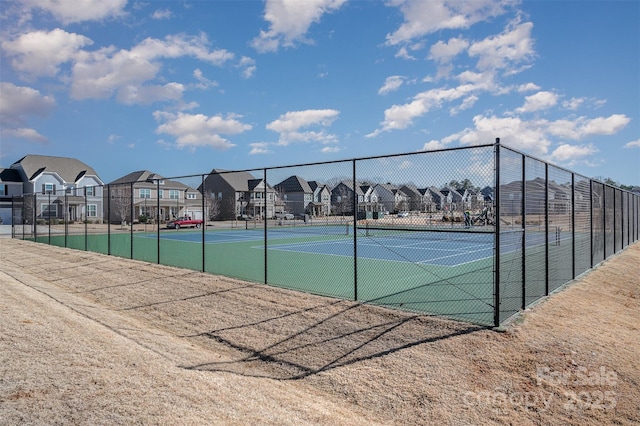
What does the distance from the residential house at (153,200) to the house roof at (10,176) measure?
36.5 feet

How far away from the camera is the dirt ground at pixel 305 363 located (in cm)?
352

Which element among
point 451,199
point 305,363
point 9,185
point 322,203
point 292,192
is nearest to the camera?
point 305,363

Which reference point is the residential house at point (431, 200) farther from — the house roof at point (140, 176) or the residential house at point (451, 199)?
the house roof at point (140, 176)

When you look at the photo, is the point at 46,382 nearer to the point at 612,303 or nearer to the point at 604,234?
the point at 612,303

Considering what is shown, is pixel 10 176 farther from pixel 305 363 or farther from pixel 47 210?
pixel 305 363

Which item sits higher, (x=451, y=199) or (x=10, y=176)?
(x=10, y=176)

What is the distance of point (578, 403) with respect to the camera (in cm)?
388

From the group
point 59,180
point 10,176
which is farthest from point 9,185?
point 59,180

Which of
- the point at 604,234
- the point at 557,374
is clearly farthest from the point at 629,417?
the point at 604,234

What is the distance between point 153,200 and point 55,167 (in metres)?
15.0

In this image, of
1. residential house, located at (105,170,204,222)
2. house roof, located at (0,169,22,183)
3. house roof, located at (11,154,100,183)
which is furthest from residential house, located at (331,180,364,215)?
house roof, located at (0,169,22,183)

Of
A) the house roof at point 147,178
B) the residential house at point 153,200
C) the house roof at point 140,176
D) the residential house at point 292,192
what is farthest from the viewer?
the house roof at point 140,176

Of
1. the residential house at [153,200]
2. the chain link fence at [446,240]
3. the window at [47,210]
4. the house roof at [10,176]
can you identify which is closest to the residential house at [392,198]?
the chain link fence at [446,240]

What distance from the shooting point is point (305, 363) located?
16.0 ft
